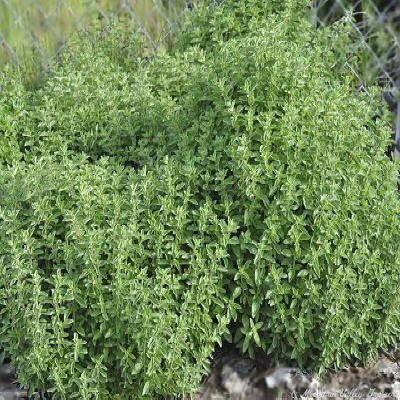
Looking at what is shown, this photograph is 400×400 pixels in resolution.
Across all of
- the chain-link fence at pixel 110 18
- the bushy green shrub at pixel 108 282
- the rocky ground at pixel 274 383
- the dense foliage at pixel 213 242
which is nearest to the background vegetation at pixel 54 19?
the chain-link fence at pixel 110 18

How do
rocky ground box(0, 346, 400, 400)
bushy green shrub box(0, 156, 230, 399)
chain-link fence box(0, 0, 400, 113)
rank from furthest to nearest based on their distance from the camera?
1. chain-link fence box(0, 0, 400, 113)
2. rocky ground box(0, 346, 400, 400)
3. bushy green shrub box(0, 156, 230, 399)

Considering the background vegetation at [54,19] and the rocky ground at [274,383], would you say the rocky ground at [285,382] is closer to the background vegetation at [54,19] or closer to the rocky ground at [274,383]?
the rocky ground at [274,383]

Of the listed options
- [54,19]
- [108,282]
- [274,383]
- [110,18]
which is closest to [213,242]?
[108,282]

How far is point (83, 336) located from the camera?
10.2ft

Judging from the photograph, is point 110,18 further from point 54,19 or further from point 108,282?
point 108,282

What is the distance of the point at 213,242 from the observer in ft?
10.3

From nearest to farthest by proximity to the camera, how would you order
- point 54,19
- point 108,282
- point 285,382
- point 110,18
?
A: 1. point 108,282
2. point 285,382
3. point 110,18
4. point 54,19

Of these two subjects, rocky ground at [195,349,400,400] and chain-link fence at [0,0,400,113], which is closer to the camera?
rocky ground at [195,349,400,400]

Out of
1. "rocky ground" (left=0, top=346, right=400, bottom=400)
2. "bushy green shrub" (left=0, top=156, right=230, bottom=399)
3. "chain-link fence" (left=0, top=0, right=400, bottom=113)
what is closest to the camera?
"bushy green shrub" (left=0, top=156, right=230, bottom=399)

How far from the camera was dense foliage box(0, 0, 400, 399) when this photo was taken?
119 inches

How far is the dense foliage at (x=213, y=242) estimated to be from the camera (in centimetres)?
301

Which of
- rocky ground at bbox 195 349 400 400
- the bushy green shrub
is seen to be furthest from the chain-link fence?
rocky ground at bbox 195 349 400 400

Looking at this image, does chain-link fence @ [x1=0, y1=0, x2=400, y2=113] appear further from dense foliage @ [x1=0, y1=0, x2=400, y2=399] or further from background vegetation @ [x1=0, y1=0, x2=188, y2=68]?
dense foliage @ [x1=0, y1=0, x2=400, y2=399]

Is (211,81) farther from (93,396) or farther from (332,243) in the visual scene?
(93,396)
